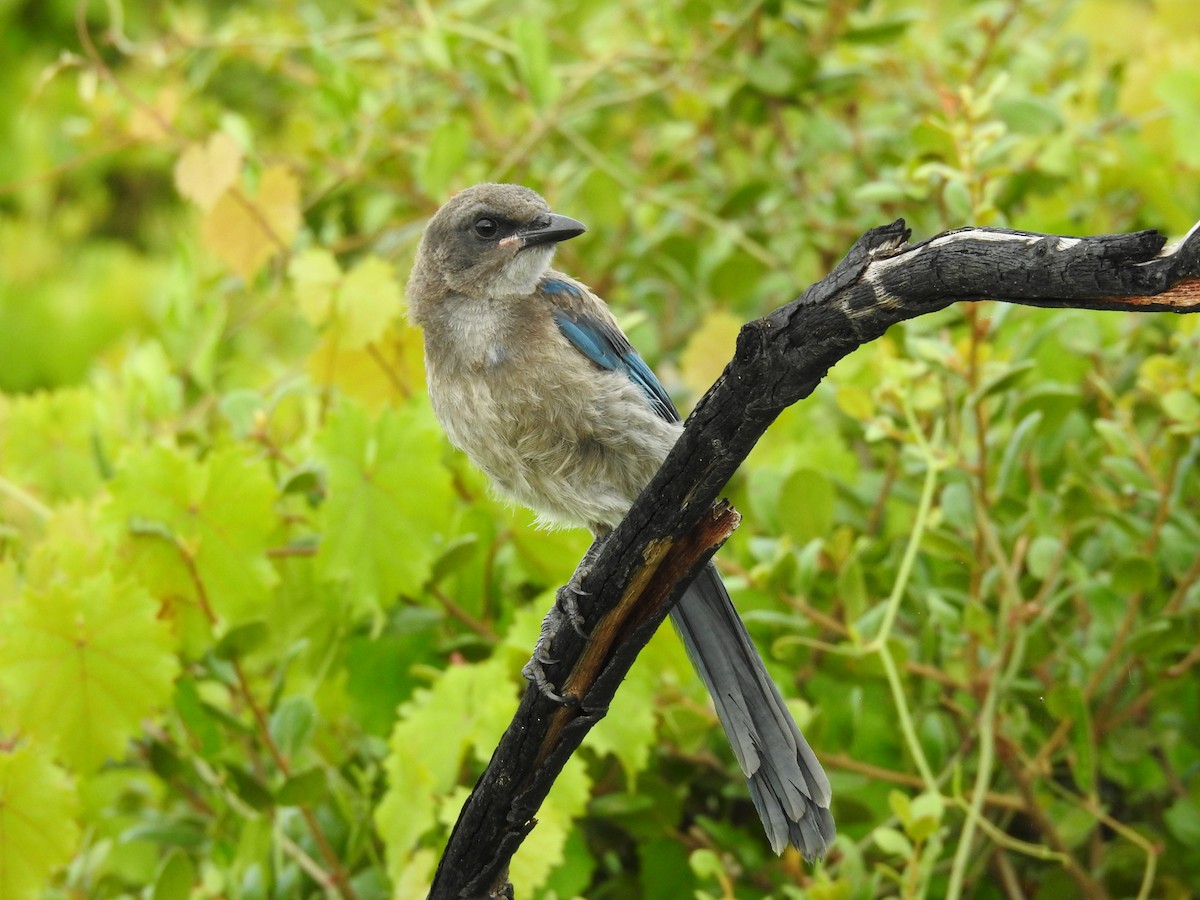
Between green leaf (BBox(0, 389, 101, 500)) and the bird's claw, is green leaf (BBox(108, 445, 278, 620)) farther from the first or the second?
green leaf (BBox(0, 389, 101, 500))

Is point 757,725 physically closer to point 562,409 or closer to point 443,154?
point 562,409

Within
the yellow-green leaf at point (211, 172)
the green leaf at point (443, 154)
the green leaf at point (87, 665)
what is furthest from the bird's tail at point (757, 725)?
the yellow-green leaf at point (211, 172)

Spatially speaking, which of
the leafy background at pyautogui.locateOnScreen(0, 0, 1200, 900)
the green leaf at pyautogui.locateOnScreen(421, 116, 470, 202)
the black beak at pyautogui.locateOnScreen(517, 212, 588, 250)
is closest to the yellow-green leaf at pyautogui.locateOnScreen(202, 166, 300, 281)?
the leafy background at pyautogui.locateOnScreen(0, 0, 1200, 900)

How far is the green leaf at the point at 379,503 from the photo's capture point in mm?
2504

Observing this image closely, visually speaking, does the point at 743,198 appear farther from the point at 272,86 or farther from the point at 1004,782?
the point at 272,86

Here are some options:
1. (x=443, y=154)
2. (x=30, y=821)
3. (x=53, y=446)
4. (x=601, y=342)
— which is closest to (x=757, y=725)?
(x=601, y=342)

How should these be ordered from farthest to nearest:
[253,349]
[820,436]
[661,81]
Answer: [253,349]
[661,81]
[820,436]

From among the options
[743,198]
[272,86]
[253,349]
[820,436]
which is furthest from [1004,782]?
[272,86]

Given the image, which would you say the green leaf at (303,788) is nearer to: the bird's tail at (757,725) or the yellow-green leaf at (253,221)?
the bird's tail at (757,725)

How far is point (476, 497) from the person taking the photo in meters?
3.01

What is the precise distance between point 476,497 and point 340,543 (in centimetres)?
54

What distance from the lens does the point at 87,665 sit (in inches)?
92.9

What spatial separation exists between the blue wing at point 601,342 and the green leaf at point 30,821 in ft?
3.88

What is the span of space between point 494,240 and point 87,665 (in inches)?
43.7
